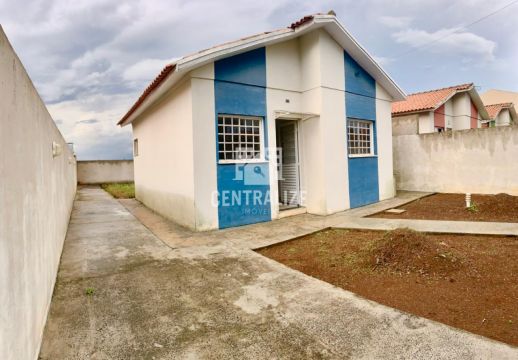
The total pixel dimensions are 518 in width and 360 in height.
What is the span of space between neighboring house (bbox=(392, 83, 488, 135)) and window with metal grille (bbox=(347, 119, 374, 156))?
14.3ft

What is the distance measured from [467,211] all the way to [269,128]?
19.4 feet

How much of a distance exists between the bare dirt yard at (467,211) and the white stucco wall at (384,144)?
1.54 metres

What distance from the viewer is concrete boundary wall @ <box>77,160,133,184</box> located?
24.5 metres

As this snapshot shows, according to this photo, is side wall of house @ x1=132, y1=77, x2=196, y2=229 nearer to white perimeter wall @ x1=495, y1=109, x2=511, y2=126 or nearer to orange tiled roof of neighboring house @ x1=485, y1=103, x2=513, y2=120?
orange tiled roof of neighboring house @ x1=485, y1=103, x2=513, y2=120

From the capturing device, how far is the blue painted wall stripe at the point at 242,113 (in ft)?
25.7

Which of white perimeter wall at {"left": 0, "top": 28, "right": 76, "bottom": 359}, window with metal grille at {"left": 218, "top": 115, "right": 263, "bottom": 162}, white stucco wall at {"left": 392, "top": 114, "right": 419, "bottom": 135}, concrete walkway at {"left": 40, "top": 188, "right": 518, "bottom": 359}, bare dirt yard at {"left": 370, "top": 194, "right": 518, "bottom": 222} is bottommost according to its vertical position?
concrete walkway at {"left": 40, "top": 188, "right": 518, "bottom": 359}

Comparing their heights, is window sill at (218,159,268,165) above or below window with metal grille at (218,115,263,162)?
below

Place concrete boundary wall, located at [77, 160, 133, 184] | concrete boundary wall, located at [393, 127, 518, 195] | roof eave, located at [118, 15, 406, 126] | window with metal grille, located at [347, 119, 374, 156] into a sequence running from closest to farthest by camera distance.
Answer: roof eave, located at [118, 15, 406, 126], window with metal grille, located at [347, 119, 374, 156], concrete boundary wall, located at [393, 127, 518, 195], concrete boundary wall, located at [77, 160, 133, 184]

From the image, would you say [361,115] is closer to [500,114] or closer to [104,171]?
[104,171]

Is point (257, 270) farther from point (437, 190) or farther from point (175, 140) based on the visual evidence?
point (437, 190)

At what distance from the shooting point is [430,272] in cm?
A: 452

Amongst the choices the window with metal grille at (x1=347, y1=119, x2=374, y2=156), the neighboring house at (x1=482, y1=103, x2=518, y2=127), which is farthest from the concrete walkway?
the neighboring house at (x1=482, y1=103, x2=518, y2=127)

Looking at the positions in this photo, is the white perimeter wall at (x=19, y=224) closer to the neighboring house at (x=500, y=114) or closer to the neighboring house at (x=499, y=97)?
the neighboring house at (x=500, y=114)

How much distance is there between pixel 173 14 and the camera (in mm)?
7836
